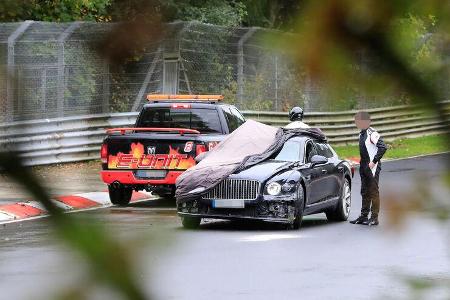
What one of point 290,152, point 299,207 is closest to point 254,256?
point 299,207

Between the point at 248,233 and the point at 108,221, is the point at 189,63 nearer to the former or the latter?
the point at 108,221

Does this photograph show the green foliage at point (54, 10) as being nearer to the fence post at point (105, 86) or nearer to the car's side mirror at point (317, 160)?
the fence post at point (105, 86)

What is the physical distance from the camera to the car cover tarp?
15.0 meters

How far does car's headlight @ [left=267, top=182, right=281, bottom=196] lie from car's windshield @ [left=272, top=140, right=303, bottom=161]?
0.95 m

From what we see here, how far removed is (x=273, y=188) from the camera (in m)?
14.8

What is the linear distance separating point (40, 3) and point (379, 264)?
10.4 meters

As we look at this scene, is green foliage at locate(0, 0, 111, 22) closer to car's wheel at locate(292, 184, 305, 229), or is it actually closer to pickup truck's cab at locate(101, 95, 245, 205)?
car's wheel at locate(292, 184, 305, 229)

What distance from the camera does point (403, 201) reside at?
4.44 feet

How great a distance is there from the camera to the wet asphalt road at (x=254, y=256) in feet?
3.83

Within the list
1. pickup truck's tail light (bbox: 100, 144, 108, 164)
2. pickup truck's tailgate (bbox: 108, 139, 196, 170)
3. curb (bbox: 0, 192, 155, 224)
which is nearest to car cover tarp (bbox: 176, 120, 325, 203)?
pickup truck's tailgate (bbox: 108, 139, 196, 170)

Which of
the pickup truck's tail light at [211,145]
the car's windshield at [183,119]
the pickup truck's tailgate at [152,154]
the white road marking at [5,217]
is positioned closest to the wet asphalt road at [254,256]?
the pickup truck's tailgate at [152,154]

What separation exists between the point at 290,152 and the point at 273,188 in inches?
47.0

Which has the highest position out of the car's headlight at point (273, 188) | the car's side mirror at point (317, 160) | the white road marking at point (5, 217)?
the car's side mirror at point (317, 160)

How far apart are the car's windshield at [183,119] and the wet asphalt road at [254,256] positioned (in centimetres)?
156
